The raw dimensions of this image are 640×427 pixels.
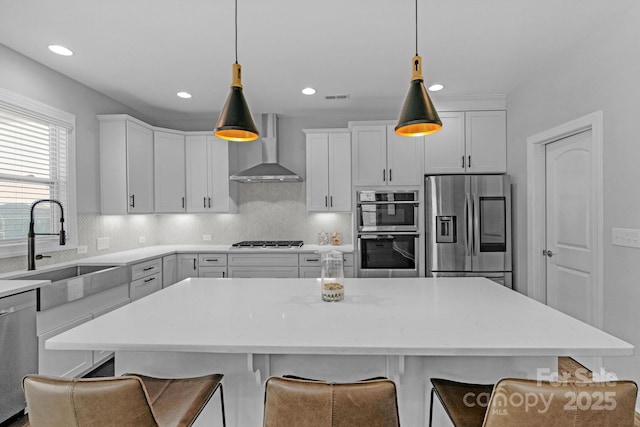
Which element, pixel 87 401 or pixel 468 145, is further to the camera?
pixel 468 145

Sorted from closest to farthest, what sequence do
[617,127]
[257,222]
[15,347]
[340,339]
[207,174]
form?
[340,339] → [15,347] → [617,127] → [207,174] → [257,222]

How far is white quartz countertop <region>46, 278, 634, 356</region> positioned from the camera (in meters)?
1.20

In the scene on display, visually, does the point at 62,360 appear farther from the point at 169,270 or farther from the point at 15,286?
the point at 169,270

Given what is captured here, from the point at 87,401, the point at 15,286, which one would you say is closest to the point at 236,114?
the point at 87,401

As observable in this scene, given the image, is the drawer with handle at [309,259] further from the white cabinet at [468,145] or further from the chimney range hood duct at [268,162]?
the white cabinet at [468,145]

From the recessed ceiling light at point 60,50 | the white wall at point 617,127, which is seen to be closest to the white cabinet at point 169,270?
the recessed ceiling light at point 60,50

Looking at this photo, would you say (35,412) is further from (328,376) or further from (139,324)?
(328,376)

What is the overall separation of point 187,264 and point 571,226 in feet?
12.9

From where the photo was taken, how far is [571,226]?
9.96 feet

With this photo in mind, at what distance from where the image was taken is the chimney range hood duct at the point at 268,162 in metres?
4.36

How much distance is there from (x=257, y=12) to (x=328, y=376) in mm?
2230

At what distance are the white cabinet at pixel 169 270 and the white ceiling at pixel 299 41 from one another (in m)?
1.85

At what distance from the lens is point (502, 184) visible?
3.78 meters

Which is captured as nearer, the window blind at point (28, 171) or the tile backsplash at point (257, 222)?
the window blind at point (28, 171)
